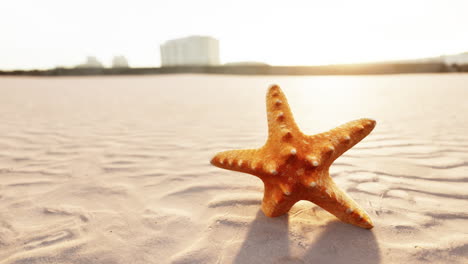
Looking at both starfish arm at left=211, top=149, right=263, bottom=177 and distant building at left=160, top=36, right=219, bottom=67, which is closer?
starfish arm at left=211, top=149, right=263, bottom=177

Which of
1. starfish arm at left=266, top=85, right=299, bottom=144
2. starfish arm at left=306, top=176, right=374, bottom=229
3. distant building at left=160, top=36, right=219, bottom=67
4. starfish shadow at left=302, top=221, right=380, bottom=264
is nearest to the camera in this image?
starfish shadow at left=302, top=221, right=380, bottom=264

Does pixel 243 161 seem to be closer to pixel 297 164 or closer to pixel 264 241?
pixel 297 164

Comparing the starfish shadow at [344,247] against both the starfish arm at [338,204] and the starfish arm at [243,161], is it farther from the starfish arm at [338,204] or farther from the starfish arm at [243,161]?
the starfish arm at [243,161]

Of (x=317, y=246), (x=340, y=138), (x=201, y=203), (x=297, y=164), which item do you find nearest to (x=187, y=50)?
Answer: (x=201, y=203)

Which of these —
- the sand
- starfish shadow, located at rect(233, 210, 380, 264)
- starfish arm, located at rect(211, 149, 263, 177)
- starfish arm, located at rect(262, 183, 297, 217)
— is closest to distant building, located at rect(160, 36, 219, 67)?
the sand

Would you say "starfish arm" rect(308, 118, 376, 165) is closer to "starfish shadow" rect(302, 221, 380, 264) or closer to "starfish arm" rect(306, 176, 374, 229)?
"starfish arm" rect(306, 176, 374, 229)

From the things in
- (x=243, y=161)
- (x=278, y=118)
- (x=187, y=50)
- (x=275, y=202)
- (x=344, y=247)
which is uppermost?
(x=187, y=50)
